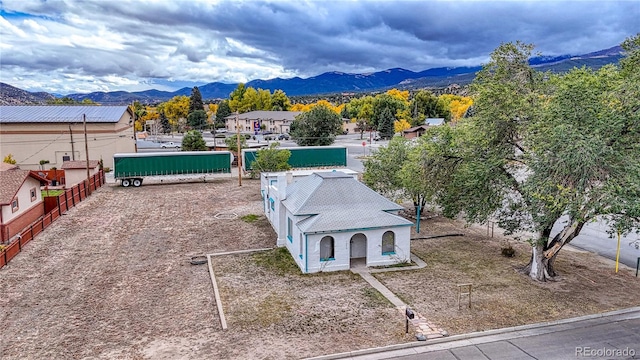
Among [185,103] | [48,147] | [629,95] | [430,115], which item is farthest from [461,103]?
[629,95]

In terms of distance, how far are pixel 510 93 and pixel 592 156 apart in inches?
174

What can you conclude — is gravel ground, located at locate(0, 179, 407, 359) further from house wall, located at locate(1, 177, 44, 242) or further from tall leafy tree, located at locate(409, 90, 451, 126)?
tall leafy tree, located at locate(409, 90, 451, 126)

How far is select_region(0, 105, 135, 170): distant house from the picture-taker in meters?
45.6

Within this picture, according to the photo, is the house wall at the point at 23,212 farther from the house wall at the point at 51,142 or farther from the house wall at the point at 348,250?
the house wall at the point at 51,142

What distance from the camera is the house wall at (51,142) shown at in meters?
45.6

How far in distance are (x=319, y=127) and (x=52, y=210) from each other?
40.2m

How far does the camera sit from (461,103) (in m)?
113

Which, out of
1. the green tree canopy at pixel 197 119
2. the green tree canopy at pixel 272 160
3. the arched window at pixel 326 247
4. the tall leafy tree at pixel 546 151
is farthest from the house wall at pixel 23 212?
the green tree canopy at pixel 197 119

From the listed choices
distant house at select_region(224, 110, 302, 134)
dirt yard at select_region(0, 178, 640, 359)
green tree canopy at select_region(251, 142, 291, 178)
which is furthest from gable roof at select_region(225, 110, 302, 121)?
dirt yard at select_region(0, 178, 640, 359)

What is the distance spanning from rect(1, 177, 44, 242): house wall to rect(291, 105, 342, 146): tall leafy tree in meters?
38.6

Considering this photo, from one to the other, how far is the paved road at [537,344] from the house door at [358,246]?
7.59 meters

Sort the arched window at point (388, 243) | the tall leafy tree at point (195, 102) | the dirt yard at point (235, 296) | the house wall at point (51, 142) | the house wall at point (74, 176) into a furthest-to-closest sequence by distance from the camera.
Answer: the tall leafy tree at point (195, 102) < the house wall at point (51, 142) < the house wall at point (74, 176) < the arched window at point (388, 243) < the dirt yard at point (235, 296)

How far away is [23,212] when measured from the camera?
2514cm

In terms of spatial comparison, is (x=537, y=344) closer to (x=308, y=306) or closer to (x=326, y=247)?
(x=308, y=306)
